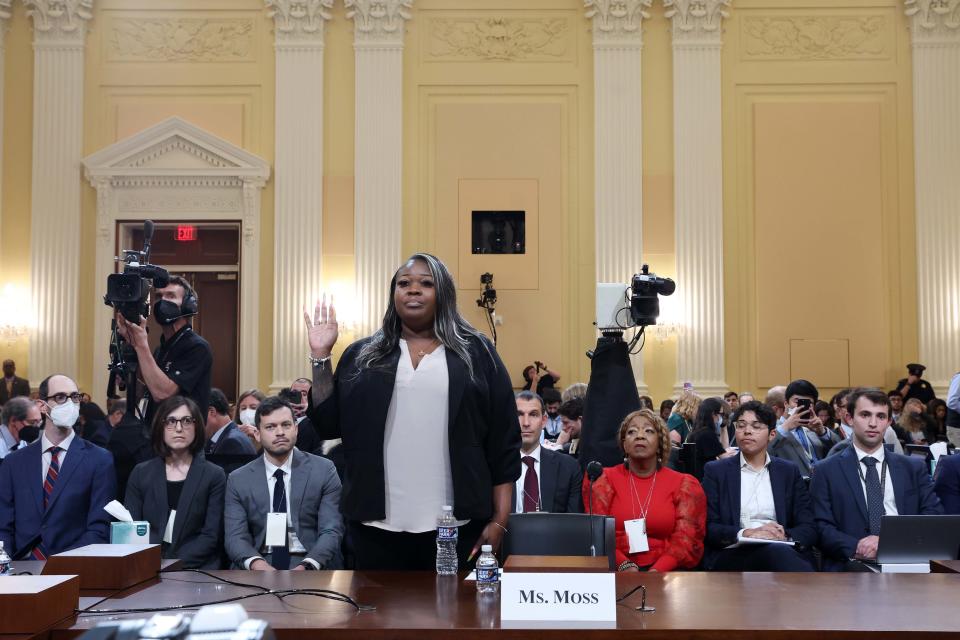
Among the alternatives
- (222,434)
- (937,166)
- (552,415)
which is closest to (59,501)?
(222,434)

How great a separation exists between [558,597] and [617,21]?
1186 centimetres

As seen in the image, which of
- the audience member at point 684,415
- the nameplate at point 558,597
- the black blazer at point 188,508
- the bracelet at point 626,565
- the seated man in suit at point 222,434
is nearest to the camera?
the nameplate at point 558,597

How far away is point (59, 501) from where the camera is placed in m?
5.04

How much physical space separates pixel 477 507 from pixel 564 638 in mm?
803

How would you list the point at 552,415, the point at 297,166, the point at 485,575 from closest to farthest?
the point at 485,575, the point at 552,415, the point at 297,166

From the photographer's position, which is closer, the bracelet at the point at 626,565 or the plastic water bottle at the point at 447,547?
the plastic water bottle at the point at 447,547

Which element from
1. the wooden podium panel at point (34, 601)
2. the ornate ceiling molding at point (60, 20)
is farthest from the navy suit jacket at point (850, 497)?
the ornate ceiling molding at point (60, 20)

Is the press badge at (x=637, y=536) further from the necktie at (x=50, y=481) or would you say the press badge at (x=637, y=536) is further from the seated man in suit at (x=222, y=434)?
the necktie at (x=50, y=481)

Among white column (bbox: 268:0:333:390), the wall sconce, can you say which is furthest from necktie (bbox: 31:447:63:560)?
the wall sconce

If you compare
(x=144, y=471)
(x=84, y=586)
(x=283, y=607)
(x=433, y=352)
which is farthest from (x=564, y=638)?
(x=144, y=471)

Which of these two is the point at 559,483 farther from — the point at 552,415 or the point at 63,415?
the point at 552,415

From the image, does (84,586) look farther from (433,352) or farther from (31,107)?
(31,107)

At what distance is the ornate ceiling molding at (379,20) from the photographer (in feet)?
43.8

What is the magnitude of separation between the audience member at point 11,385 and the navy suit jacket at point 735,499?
31.9ft
